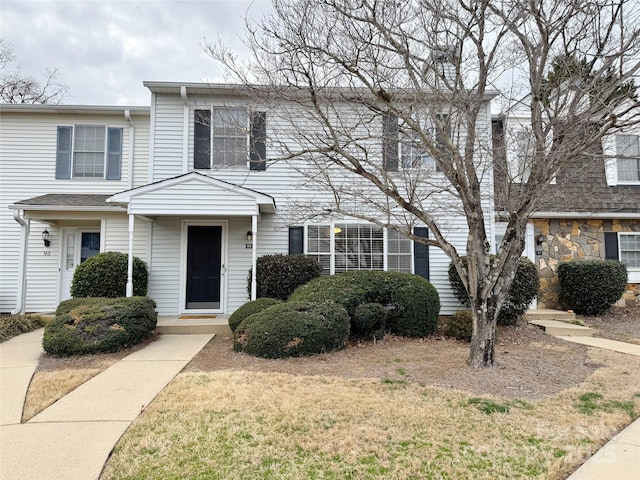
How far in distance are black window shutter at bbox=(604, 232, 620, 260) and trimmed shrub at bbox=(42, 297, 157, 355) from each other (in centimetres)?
1091

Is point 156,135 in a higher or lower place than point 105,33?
lower

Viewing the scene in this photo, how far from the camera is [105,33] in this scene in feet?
35.6

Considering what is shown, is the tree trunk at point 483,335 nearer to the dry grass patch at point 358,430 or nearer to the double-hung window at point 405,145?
the dry grass patch at point 358,430

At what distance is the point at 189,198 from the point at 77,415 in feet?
15.9

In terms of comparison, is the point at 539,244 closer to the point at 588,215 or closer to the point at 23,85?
the point at 588,215

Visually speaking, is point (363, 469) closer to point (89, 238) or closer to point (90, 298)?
point (90, 298)

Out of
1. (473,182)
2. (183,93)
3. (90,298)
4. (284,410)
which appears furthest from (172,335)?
(473,182)

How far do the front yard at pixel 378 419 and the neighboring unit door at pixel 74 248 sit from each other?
6.05 metres

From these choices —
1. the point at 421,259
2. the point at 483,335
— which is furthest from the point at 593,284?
the point at 483,335

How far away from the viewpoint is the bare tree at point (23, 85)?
1682cm

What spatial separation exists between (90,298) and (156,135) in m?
4.10

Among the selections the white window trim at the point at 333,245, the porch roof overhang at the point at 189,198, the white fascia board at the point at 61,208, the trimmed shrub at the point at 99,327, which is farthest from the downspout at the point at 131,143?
the white window trim at the point at 333,245

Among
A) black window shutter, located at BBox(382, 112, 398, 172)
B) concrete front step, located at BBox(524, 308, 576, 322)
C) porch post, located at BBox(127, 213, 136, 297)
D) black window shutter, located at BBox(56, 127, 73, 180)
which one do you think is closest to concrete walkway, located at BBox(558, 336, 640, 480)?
black window shutter, located at BBox(382, 112, 398, 172)

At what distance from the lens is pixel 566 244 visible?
982 centimetres
